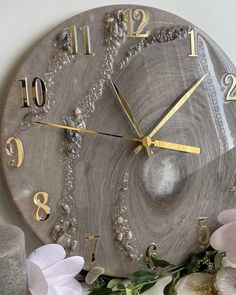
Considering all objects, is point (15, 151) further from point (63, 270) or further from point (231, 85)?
point (231, 85)

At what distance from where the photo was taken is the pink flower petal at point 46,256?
2.30 ft

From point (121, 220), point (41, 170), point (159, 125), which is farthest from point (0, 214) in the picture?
point (159, 125)

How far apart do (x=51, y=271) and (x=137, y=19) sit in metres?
0.47

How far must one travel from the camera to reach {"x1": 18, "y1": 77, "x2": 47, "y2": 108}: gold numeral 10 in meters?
0.78

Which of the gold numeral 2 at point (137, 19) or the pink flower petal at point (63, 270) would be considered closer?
the pink flower petal at point (63, 270)

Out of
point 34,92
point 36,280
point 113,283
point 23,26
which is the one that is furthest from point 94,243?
point 23,26

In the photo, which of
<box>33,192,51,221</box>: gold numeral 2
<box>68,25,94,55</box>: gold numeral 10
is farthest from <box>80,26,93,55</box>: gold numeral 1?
<box>33,192,51,221</box>: gold numeral 2

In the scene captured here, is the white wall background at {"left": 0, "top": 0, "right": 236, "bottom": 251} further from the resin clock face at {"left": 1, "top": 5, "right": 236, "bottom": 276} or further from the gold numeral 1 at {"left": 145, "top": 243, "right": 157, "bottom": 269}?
the gold numeral 1 at {"left": 145, "top": 243, "right": 157, "bottom": 269}

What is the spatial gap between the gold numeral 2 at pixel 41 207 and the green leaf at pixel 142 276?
0.62ft

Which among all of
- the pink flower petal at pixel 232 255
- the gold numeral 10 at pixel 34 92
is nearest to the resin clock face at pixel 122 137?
the gold numeral 10 at pixel 34 92

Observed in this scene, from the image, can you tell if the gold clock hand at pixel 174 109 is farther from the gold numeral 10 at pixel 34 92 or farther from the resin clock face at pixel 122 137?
the gold numeral 10 at pixel 34 92

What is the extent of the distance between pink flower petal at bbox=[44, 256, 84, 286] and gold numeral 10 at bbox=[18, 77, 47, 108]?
0.26 metres

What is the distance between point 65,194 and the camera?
2.68 ft

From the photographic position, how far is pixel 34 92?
787 millimetres
